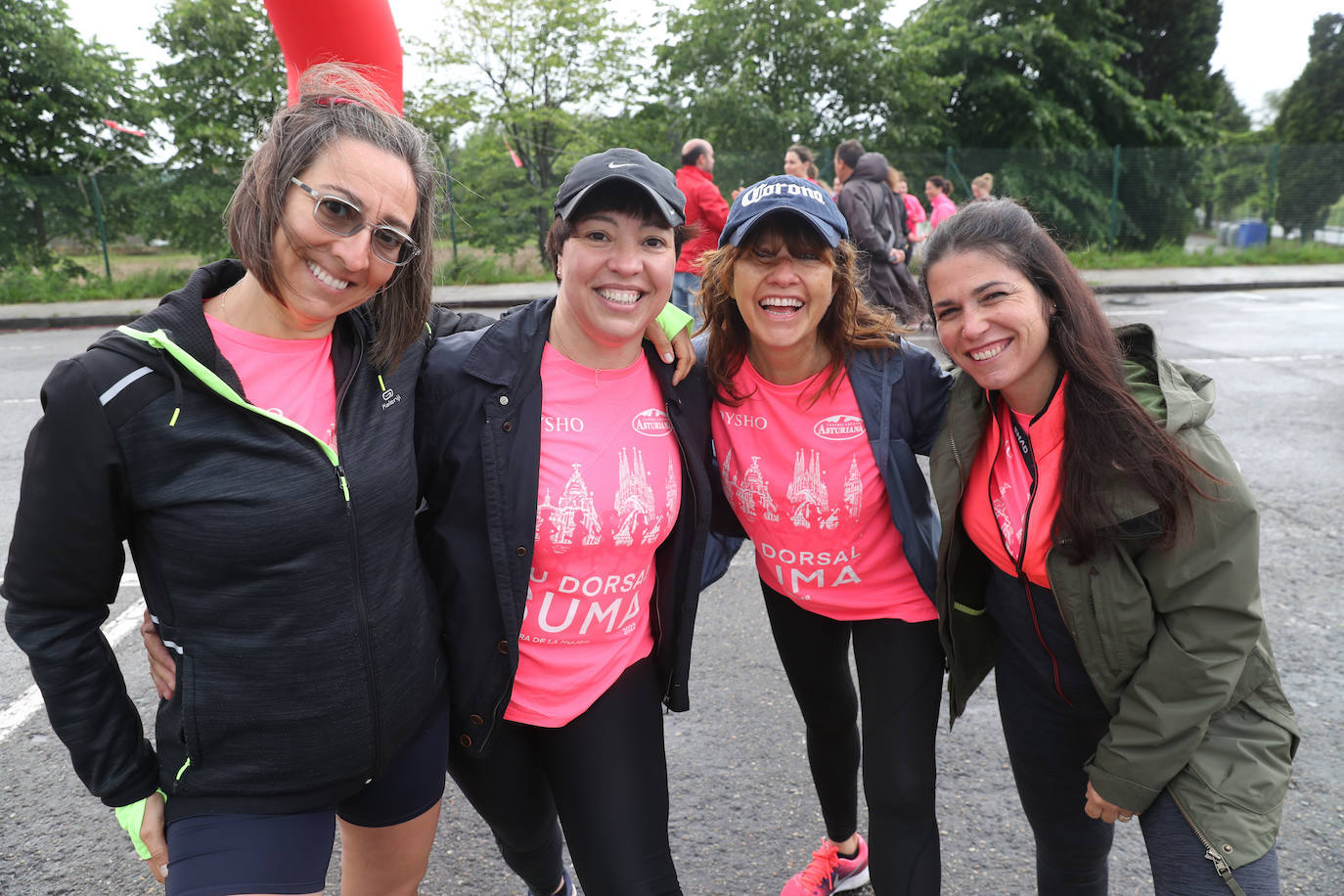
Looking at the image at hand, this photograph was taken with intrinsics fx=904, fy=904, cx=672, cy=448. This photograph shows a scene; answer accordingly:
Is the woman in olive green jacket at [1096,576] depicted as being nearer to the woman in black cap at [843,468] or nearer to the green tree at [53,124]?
the woman in black cap at [843,468]

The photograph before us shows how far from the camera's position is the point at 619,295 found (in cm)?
213

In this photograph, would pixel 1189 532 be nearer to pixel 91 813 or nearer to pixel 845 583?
pixel 845 583

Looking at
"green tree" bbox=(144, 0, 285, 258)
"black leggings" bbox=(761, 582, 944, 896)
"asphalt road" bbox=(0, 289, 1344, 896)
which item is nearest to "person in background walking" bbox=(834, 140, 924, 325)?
"asphalt road" bbox=(0, 289, 1344, 896)

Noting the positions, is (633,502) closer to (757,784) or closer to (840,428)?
(840,428)

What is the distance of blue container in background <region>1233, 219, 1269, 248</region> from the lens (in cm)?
2188

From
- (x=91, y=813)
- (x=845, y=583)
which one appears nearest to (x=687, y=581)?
(x=845, y=583)

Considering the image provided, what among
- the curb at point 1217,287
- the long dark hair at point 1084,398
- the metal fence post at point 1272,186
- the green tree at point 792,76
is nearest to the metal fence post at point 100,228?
the green tree at point 792,76

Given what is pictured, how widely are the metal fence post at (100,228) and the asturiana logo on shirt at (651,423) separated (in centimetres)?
1880

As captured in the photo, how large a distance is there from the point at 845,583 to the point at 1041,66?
22.9m

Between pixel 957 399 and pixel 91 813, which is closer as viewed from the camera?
pixel 957 399

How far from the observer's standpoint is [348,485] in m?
1.71

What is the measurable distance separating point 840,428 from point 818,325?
302mm

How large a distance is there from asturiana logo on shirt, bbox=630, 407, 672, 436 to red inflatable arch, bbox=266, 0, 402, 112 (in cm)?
160

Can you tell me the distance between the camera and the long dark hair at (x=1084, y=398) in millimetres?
1810
